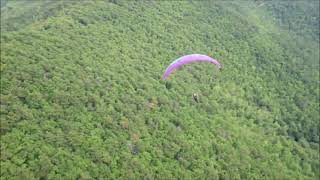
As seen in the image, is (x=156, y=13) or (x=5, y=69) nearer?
(x=5, y=69)

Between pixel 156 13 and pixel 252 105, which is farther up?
pixel 156 13

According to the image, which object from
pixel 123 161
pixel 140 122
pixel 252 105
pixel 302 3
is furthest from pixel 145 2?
pixel 302 3

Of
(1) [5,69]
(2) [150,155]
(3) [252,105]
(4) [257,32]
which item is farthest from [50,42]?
(4) [257,32]

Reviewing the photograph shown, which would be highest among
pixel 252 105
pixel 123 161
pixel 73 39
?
pixel 73 39

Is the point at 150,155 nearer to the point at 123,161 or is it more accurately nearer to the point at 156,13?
the point at 123,161

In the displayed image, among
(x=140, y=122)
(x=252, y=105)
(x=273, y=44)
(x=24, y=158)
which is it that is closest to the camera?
(x=24, y=158)

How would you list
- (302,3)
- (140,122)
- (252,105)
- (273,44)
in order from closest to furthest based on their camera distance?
(140,122) → (252,105) → (273,44) → (302,3)
